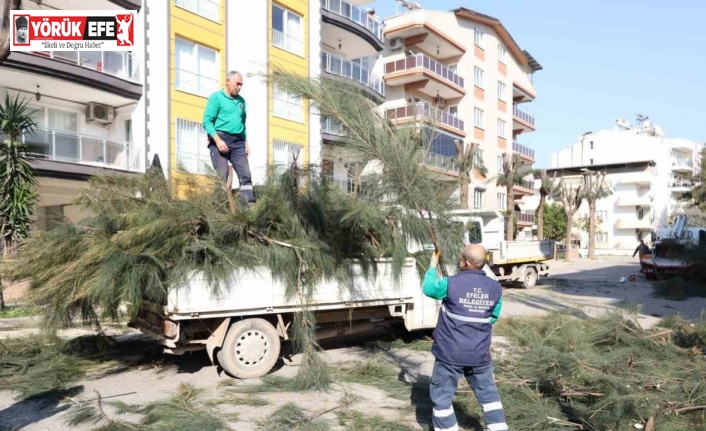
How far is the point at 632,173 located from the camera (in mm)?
68938

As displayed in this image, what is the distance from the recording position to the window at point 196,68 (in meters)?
20.1

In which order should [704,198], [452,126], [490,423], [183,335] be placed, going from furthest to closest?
[704,198], [452,126], [183,335], [490,423]

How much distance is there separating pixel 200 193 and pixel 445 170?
2.98m

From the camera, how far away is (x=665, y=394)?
496cm

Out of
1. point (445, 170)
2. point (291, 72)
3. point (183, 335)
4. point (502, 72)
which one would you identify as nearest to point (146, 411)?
point (183, 335)

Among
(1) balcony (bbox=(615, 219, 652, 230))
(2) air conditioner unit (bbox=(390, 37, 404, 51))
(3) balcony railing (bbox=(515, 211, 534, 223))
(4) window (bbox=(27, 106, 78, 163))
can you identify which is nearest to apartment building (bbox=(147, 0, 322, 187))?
(4) window (bbox=(27, 106, 78, 163))

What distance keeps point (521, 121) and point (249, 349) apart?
48345 mm

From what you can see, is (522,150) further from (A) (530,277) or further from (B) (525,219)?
(A) (530,277)

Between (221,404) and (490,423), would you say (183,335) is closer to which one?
(221,404)

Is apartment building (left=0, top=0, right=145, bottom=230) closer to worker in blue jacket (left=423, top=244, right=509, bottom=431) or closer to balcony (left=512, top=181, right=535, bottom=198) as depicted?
worker in blue jacket (left=423, top=244, right=509, bottom=431)

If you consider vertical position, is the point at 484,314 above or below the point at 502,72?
below

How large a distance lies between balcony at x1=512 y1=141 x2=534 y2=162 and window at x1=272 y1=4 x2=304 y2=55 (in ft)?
93.6

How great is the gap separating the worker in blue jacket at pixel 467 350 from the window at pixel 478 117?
127ft

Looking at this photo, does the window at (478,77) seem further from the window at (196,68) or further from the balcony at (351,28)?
the window at (196,68)
